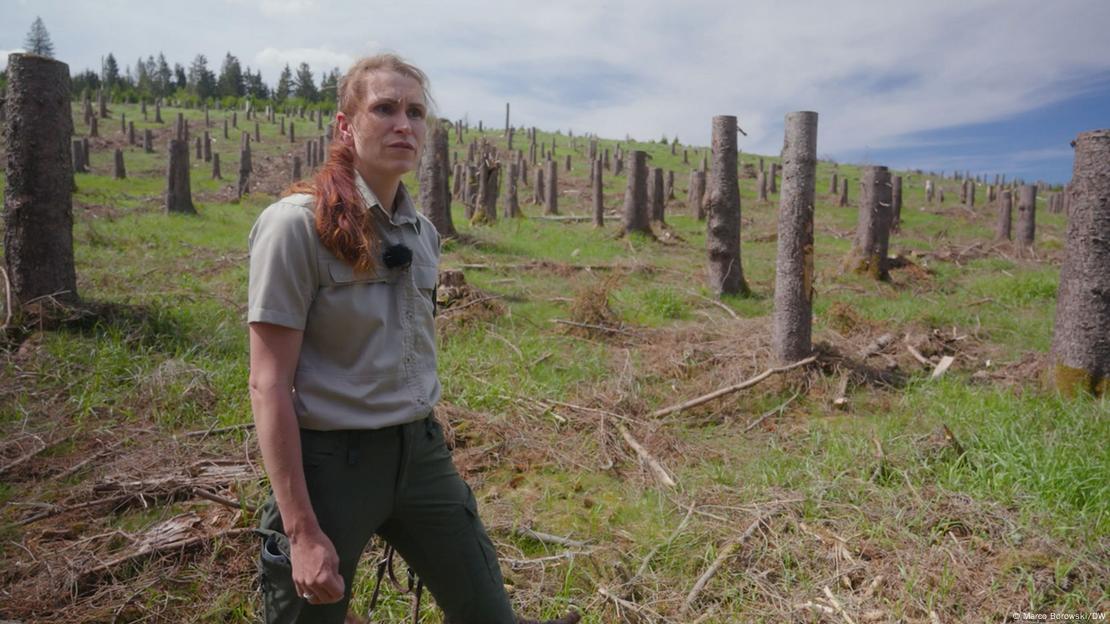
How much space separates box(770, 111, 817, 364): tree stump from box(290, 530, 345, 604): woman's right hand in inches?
200

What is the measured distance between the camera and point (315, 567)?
1.67 meters

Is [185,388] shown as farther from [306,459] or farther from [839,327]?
[839,327]

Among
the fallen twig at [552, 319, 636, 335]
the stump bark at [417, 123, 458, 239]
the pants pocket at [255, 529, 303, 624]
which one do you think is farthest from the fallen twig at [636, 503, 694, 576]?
the stump bark at [417, 123, 458, 239]

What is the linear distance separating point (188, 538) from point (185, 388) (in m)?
2.08

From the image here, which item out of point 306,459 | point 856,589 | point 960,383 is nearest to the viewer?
point 306,459

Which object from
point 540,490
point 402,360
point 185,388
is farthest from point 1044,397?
point 185,388

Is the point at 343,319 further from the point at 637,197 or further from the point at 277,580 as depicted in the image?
the point at 637,197

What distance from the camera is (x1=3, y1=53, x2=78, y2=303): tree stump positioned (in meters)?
6.11

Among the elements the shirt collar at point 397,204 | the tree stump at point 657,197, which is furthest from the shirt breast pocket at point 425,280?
the tree stump at point 657,197

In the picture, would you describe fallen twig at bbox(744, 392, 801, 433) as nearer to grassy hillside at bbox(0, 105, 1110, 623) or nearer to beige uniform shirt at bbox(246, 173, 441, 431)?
grassy hillside at bbox(0, 105, 1110, 623)

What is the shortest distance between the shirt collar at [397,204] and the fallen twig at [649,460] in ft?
9.07

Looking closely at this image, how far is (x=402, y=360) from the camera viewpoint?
192 centimetres

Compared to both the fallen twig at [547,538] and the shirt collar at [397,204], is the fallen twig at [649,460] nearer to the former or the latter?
the fallen twig at [547,538]

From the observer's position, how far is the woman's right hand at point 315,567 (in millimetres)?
1670
